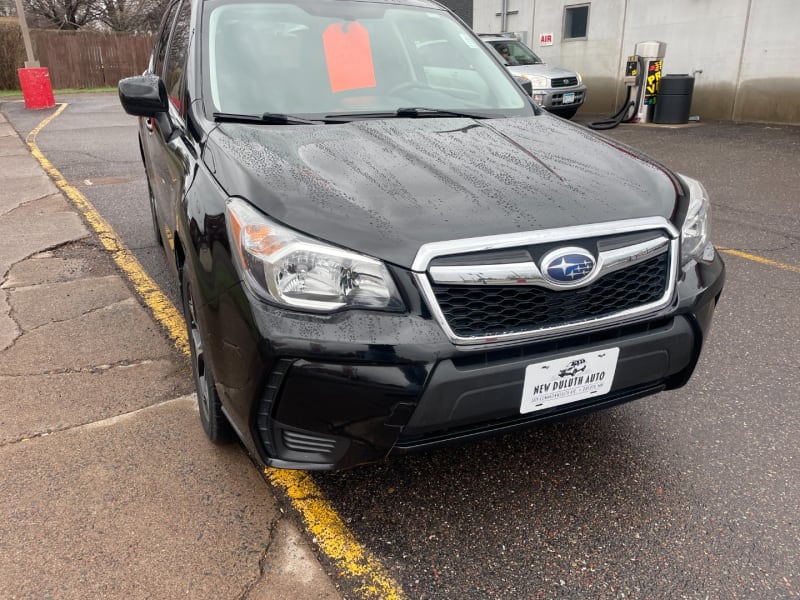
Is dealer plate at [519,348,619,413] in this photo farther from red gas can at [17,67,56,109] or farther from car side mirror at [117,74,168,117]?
red gas can at [17,67,56,109]

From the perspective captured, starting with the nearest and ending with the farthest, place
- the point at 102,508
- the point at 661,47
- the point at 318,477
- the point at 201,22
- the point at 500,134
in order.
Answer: the point at 102,508 < the point at 318,477 < the point at 500,134 < the point at 201,22 < the point at 661,47

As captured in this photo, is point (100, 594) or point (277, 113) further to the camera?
point (277, 113)

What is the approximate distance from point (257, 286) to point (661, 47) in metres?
12.7

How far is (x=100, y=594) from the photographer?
1929 mm

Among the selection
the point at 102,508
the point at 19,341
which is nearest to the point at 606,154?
the point at 102,508

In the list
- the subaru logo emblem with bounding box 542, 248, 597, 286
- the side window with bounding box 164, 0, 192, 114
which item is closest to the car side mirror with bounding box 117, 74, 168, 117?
the side window with bounding box 164, 0, 192, 114

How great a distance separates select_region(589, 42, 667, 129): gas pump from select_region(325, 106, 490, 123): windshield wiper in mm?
10337

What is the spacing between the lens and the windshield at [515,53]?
1377 centimetres

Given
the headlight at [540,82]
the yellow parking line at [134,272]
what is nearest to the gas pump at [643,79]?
the headlight at [540,82]

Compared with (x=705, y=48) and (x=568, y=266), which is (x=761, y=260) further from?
(x=705, y=48)

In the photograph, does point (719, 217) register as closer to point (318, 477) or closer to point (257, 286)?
point (318, 477)

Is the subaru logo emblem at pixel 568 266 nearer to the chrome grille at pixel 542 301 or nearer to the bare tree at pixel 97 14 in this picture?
the chrome grille at pixel 542 301

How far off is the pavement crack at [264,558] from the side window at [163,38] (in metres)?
2.86

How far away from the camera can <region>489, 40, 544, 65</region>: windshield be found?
45.2 feet
